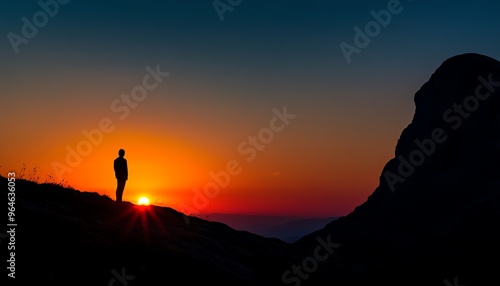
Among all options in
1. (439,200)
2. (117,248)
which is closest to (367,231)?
(439,200)

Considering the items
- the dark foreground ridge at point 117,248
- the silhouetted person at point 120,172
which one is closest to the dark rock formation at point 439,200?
the dark foreground ridge at point 117,248

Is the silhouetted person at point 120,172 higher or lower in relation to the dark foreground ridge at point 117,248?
higher

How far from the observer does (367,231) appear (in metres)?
55.1

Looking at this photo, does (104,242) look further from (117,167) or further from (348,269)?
(348,269)

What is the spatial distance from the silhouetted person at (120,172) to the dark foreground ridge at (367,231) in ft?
4.29

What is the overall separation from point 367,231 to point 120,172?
122 ft

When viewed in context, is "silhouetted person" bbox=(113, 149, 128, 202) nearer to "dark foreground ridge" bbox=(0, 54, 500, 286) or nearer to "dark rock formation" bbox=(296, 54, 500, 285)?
"dark foreground ridge" bbox=(0, 54, 500, 286)

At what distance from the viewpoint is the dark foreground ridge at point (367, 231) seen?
14.3 m

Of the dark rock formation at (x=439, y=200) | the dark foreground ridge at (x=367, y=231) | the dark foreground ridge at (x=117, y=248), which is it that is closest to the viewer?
the dark foreground ridge at (x=117, y=248)

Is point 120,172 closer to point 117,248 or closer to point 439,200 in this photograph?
point 117,248

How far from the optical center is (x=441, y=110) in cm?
6556

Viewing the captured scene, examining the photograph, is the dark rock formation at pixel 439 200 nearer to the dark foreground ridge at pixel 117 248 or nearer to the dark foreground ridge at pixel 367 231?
the dark foreground ridge at pixel 367 231

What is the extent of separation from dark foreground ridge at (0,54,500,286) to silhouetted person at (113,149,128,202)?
1308 mm

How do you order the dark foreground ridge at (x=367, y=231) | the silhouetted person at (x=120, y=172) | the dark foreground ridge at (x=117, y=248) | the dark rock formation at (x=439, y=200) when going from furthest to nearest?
the dark rock formation at (x=439, y=200), the silhouetted person at (x=120, y=172), the dark foreground ridge at (x=367, y=231), the dark foreground ridge at (x=117, y=248)
